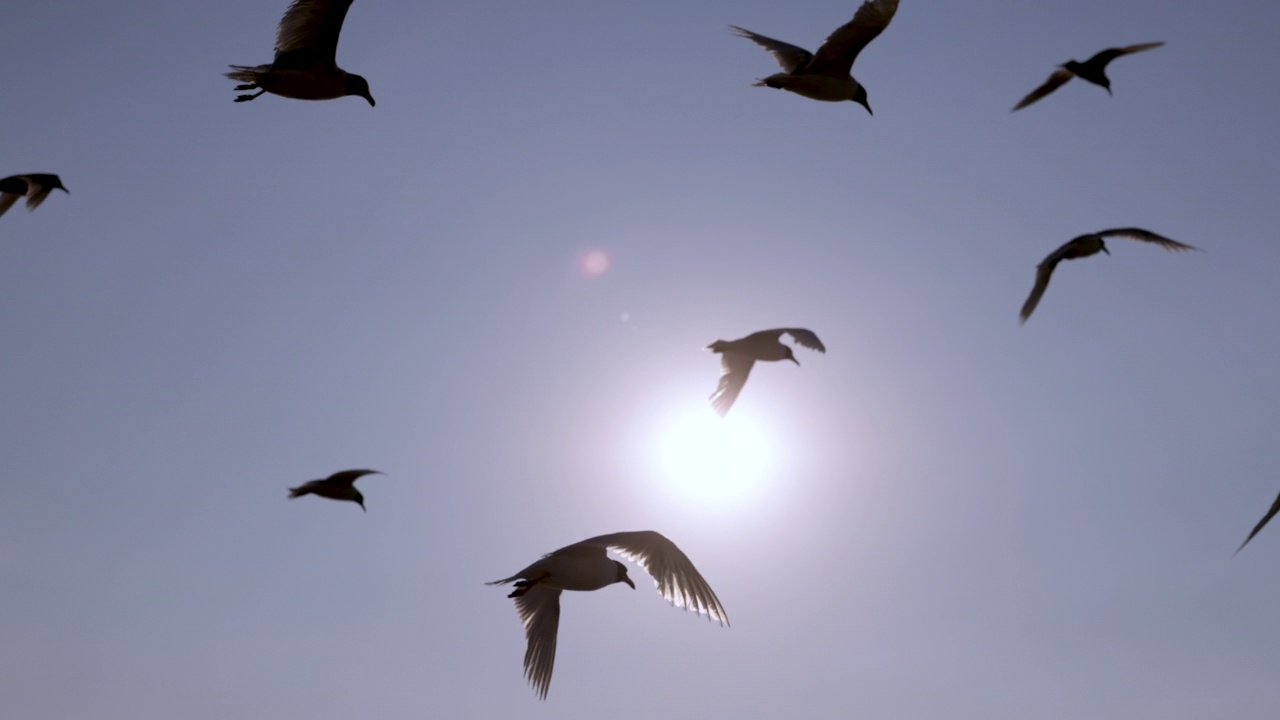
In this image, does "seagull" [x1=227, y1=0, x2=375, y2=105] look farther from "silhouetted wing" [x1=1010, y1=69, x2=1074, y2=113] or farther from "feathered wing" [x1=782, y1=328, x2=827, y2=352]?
"silhouetted wing" [x1=1010, y1=69, x2=1074, y2=113]

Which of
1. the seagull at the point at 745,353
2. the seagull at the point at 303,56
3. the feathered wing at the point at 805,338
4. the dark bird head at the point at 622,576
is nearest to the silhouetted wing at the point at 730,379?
the seagull at the point at 745,353

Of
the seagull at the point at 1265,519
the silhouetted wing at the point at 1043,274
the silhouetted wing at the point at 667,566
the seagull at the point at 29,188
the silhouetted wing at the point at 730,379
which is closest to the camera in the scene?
the seagull at the point at 1265,519

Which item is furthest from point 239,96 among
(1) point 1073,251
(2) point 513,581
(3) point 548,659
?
(1) point 1073,251

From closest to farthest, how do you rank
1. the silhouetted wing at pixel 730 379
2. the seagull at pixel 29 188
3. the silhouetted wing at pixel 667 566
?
the silhouetted wing at pixel 667 566
the silhouetted wing at pixel 730 379
the seagull at pixel 29 188

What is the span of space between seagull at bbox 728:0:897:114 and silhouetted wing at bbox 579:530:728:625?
6.31m

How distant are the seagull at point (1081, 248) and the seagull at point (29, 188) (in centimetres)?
1484

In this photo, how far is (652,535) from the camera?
1427cm

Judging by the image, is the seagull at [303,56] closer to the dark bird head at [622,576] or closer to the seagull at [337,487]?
the seagull at [337,487]

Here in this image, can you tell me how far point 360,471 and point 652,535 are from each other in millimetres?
3542

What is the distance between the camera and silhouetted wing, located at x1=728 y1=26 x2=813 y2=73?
16500mm

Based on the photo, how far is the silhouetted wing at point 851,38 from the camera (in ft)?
49.6

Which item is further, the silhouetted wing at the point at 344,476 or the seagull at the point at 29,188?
the seagull at the point at 29,188

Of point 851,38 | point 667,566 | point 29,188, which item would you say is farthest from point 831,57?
point 29,188

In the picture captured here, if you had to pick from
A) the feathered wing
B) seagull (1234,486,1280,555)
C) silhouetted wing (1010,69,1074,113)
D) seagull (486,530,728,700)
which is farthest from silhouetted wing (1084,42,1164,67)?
seagull (1234,486,1280,555)
